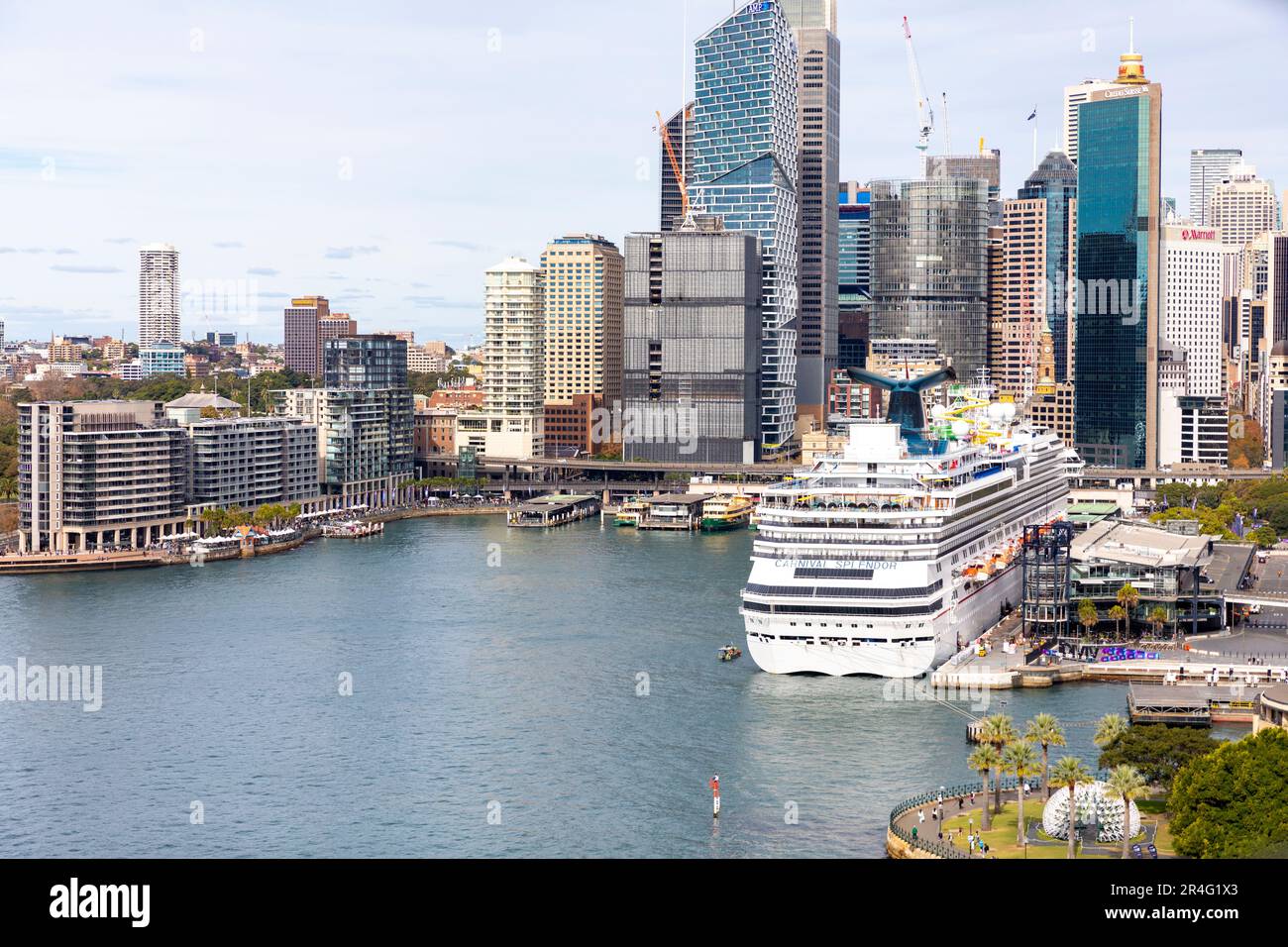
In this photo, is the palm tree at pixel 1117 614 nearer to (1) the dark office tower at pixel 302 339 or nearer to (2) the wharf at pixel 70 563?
(2) the wharf at pixel 70 563

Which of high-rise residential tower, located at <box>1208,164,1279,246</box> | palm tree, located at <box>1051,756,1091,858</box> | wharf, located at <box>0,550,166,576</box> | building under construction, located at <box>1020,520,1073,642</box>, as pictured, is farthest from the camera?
high-rise residential tower, located at <box>1208,164,1279,246</box>

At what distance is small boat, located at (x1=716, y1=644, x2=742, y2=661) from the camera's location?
1005 inches

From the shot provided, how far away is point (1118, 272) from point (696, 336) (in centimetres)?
1693

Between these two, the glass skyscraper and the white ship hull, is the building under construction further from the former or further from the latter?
the glass skyscraper

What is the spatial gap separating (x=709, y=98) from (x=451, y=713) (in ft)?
182

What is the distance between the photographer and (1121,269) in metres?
62.9

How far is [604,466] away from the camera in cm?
6181

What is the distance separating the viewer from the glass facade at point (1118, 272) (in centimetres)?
6197

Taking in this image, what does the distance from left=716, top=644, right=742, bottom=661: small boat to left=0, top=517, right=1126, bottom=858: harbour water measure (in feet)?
0.72

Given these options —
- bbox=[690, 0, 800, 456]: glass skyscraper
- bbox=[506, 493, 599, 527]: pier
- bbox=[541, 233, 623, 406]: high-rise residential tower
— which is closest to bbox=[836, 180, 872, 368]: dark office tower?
bbox=[690, 0, 800, 456]: glass skyscraper

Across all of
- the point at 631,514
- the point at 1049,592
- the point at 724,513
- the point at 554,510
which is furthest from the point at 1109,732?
the point at 554,510

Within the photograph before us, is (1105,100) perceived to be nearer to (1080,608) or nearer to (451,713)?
(1080,608)

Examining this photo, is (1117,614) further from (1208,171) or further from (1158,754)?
(1208,171)

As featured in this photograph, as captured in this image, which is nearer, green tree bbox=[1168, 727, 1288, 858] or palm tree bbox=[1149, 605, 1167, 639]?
green tree bbox=[1168, 727, 1288, 858]
